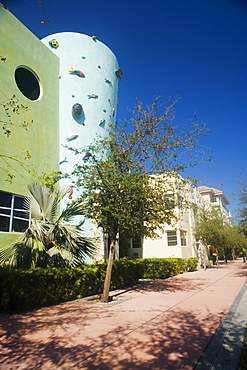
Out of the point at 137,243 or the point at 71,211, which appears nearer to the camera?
the point at 71,211

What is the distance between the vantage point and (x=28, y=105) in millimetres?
14516

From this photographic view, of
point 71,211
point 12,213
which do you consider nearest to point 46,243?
point 71,211

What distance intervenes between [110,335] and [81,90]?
15.9 metres

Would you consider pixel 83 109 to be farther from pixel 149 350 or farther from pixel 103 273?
pixel 149 350

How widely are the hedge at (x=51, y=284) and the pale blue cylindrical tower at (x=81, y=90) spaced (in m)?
6.13

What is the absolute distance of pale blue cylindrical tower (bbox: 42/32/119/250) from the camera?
57.6 ft

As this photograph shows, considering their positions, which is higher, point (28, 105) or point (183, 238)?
point (28, 105)

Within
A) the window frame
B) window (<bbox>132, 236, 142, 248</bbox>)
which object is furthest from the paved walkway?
window (<bbox>132, 236, 142, 248</bbox>)

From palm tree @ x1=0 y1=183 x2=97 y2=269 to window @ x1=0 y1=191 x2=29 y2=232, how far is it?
186cm

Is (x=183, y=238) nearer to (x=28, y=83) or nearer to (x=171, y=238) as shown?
(x=171, y=238)

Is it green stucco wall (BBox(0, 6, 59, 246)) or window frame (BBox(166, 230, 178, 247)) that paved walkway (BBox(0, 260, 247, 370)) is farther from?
window frame (BBox(166, 230, 178, 247))

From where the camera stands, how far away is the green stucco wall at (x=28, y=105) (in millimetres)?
13078

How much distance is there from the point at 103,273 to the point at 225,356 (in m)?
7.65

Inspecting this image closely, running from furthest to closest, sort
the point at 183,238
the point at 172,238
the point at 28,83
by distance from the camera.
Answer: the point at 183,238 < the point at 172,238 < the point at 28,83
